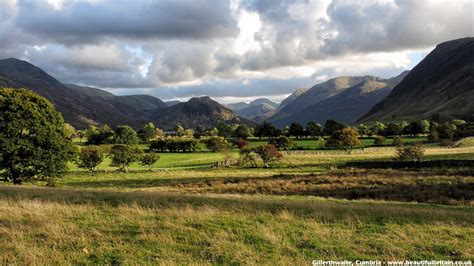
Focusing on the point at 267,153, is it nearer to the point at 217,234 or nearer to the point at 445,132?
the point at 217,234

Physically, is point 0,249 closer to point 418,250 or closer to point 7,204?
point 7,204

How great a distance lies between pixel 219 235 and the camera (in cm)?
1367

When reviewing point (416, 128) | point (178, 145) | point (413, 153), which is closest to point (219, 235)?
point (413, 153)

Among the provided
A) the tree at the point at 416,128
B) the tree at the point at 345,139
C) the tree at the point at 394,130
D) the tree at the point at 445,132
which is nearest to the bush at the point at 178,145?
the tree at the point at 345,139

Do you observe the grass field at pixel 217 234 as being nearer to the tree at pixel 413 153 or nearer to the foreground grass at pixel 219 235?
the foreground grass at pixel 219 235

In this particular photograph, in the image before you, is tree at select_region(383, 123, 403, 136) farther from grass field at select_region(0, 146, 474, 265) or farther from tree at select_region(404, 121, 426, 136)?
grass field at select_region(0, 146, 474, 265)

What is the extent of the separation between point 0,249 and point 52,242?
149cm

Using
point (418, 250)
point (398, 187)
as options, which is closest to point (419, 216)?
point (418, 250)

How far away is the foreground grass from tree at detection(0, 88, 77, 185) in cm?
2842

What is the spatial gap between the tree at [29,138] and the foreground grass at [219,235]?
28.4 metres

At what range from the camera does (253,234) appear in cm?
1399

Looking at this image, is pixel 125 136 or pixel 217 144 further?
pixel 125 136

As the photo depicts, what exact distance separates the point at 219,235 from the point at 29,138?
4084cm

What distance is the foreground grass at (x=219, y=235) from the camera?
11422mm
